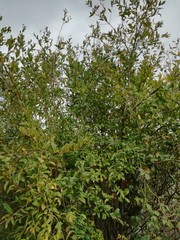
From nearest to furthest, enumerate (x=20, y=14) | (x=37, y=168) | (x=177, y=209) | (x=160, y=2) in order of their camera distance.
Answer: (x=37, y=168), (x=177, y=209), (x=160, y=2), (x=20, y=14)

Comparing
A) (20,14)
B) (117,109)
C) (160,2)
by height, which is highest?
(20,14)

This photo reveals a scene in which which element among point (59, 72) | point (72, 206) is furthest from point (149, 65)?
point (72, 206)

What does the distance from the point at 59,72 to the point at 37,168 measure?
107cm

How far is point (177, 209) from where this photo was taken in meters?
2.04

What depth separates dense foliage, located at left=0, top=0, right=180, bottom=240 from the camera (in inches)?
64.9

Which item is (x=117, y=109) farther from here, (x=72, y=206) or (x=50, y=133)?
(x=72, y=206)

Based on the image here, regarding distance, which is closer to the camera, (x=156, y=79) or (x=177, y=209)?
(x=177, y=209)

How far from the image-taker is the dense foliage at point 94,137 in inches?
64.9

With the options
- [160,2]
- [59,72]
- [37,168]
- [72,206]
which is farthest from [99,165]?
[160,2]

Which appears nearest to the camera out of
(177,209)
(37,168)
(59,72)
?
(37,168)

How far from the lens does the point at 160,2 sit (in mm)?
2314

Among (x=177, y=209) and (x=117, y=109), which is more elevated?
(x=117, y=109)

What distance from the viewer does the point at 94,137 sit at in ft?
6.91

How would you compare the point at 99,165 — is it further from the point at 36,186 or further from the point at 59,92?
the point at 59,92
